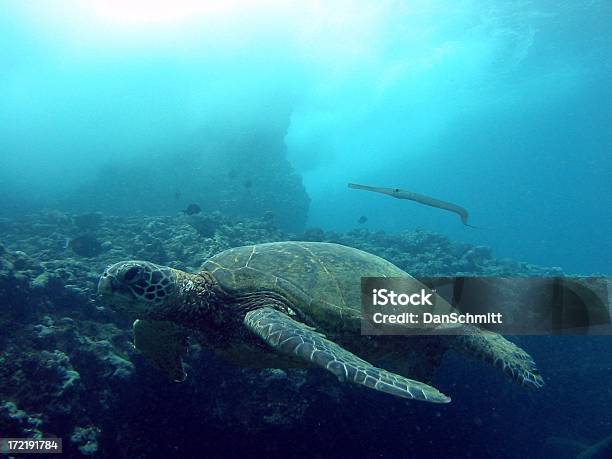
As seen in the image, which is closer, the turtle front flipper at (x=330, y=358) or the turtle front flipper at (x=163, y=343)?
the turtle front flipper at (x=330, y=358)

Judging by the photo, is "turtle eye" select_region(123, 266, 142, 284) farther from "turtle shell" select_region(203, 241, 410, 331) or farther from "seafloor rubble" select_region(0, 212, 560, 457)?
"seafloor rubble" select_region(0, 212, 560, 457)

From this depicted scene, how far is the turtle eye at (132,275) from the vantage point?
3.41 metres

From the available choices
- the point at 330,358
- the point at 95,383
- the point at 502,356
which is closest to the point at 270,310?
the point at 330,358

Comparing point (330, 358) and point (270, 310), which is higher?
point (330, 358)

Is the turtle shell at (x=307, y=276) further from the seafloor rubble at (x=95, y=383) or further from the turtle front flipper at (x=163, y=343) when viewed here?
the seafloor rubble at (x=95, y=383)

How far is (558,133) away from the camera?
8388 centimetres

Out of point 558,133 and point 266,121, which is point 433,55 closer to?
point 266,121

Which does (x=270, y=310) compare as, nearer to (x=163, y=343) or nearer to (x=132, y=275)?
(x=132, y=275)

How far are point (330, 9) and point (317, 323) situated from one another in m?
28.8

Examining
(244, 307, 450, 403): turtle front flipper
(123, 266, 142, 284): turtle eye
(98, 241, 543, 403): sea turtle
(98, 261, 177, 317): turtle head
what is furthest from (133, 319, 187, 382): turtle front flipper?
(244, 307, 450, 403): turtle front flipper

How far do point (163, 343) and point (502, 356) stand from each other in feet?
14.5

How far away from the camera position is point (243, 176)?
104 ft

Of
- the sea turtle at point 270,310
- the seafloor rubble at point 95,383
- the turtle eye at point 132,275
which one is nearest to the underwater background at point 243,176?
the seafloor rubble at point 95,383

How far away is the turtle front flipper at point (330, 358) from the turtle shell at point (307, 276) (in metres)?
0.55
